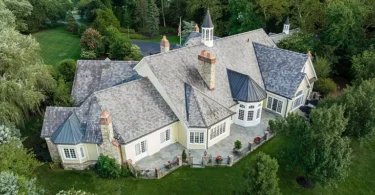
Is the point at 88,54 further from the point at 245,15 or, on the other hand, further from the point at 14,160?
the point at 14,160

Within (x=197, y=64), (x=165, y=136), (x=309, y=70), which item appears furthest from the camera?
(x=309, y=70)

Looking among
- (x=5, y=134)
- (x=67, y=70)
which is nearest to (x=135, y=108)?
(x=5, y=134)

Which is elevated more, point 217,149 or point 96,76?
point 96,76

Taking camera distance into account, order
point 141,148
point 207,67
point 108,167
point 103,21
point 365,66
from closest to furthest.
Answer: point 108,167 → point 141,148 → point 207,67 → point 365,66 → point 103,21

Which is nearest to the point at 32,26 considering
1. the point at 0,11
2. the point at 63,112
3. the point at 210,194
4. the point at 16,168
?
the point at 0,11

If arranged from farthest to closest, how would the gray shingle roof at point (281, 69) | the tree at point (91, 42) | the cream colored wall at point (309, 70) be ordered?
1. the tree at point (91, 42)
2. the cream colored wall at point (309, 70)
3. the gray shingle roof at point (281, 69)

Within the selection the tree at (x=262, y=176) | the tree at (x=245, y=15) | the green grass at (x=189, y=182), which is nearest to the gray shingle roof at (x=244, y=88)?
the green grass at (x=189, y=182)

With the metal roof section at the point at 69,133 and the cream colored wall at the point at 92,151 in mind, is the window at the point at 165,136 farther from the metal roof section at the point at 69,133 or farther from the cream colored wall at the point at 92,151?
the metal roof section at the point at 69,133
